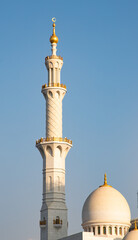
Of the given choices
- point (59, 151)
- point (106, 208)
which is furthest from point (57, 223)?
point (59, 151)

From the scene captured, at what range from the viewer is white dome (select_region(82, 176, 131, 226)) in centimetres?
5531

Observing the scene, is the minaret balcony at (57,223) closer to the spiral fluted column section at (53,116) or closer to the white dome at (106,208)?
the white dome at (106,208)

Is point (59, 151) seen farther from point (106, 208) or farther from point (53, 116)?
point (106, 208)

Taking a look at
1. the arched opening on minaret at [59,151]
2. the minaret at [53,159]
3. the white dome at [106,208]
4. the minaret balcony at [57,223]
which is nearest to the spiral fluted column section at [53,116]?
the minaret at [53,159]

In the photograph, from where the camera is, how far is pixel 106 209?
182 feet

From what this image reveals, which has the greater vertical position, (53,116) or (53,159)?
(53,116)

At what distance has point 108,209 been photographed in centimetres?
5547

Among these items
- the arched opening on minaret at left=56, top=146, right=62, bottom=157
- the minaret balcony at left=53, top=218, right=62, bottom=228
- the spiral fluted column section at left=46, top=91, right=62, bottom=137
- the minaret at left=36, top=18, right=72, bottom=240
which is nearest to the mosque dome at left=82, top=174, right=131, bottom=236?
the minaret balcony at left=53, top=218, right=62, bottom=228

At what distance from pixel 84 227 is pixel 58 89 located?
1546 centimetres

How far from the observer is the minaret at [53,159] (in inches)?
2340

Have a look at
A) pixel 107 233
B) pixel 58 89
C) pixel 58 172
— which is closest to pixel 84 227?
pixel 107 233

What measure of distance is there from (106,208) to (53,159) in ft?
28.7

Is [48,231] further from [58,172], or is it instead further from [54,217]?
[58,172]

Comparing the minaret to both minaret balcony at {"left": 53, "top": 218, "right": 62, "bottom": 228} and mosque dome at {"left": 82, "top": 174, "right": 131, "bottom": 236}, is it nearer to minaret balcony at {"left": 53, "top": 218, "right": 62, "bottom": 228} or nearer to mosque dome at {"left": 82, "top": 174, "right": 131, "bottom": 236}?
minaret balcony at {"left": 53, "top": 218, "right": 62, "bottom": 228}
